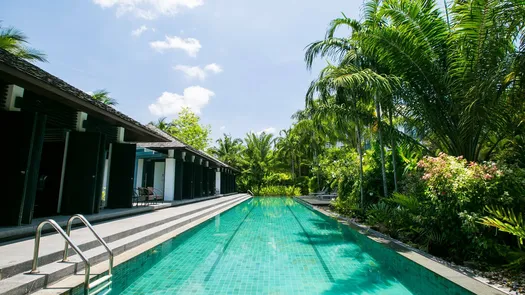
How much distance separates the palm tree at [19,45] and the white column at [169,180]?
8780mm

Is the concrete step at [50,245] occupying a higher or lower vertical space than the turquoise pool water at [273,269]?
higher

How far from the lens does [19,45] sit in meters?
12.8

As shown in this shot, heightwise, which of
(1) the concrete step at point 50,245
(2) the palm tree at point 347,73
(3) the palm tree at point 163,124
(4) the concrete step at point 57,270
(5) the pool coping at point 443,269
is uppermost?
(3) the palm tree at point 163,124

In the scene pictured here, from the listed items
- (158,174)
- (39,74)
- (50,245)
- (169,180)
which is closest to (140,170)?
(158,174)

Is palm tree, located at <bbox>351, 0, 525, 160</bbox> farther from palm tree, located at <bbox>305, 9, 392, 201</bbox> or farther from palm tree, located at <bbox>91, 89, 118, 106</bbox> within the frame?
palm tree, located at <bbox>91, 89, 118, 106</bbox>

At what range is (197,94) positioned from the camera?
23734mm

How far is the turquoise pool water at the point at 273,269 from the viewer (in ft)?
12.1

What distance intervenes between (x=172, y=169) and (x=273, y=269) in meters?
9.70

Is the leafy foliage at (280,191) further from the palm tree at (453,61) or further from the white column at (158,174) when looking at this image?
the palm tree at (453,61)

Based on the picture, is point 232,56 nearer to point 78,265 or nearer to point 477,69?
point 477,69

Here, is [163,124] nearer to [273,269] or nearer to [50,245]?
[50,245]

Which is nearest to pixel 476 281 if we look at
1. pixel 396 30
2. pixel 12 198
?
pixel 396 30

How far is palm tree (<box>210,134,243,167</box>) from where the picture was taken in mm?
34438

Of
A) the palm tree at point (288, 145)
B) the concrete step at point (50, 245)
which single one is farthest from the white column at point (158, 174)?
the palm tree at point (288, 145)
